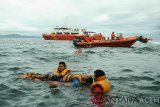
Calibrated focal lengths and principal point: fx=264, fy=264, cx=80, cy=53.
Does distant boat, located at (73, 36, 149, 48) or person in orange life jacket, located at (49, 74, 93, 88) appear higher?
distant boat, located at (73, 36, 149, 48)

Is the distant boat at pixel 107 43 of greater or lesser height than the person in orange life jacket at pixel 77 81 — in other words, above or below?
above

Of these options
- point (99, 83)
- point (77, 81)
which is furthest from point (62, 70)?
point (99, 83)

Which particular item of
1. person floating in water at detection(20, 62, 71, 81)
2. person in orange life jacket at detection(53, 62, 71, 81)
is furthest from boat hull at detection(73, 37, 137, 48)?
person in orange life jacket at detection(53, 62, 71, 81)

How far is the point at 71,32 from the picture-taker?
204ft

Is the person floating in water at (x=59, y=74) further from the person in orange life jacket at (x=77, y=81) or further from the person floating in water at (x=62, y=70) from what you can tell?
the person in orange life jacket at (x=77, y=81)

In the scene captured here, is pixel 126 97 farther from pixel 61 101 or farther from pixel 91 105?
pixel 61 101

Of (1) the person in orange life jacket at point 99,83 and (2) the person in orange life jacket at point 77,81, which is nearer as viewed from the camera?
(1) the person in orange life jacket at point 99,83

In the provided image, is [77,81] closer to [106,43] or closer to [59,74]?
[59,74]

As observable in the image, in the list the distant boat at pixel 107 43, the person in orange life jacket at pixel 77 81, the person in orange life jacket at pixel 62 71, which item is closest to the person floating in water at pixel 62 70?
the person in orange life jacket at pixel 62 71

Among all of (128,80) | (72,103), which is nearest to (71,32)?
(128,80)

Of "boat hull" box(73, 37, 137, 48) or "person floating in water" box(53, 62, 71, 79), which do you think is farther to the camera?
"boat hull" box(73, 37, 137, 48)

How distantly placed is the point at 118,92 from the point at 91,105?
2095mm

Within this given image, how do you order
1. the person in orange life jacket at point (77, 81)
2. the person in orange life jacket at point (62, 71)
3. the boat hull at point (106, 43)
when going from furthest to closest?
the boat hull at point (106, 43) < the person in orange life jacket at point (62, 71) < the person in orange life jacket at point (77, 81)

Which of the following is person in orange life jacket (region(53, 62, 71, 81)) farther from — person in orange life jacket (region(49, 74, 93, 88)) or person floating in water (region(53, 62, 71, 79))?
person in orange life jacket (region(49, 74, 93, 88))
